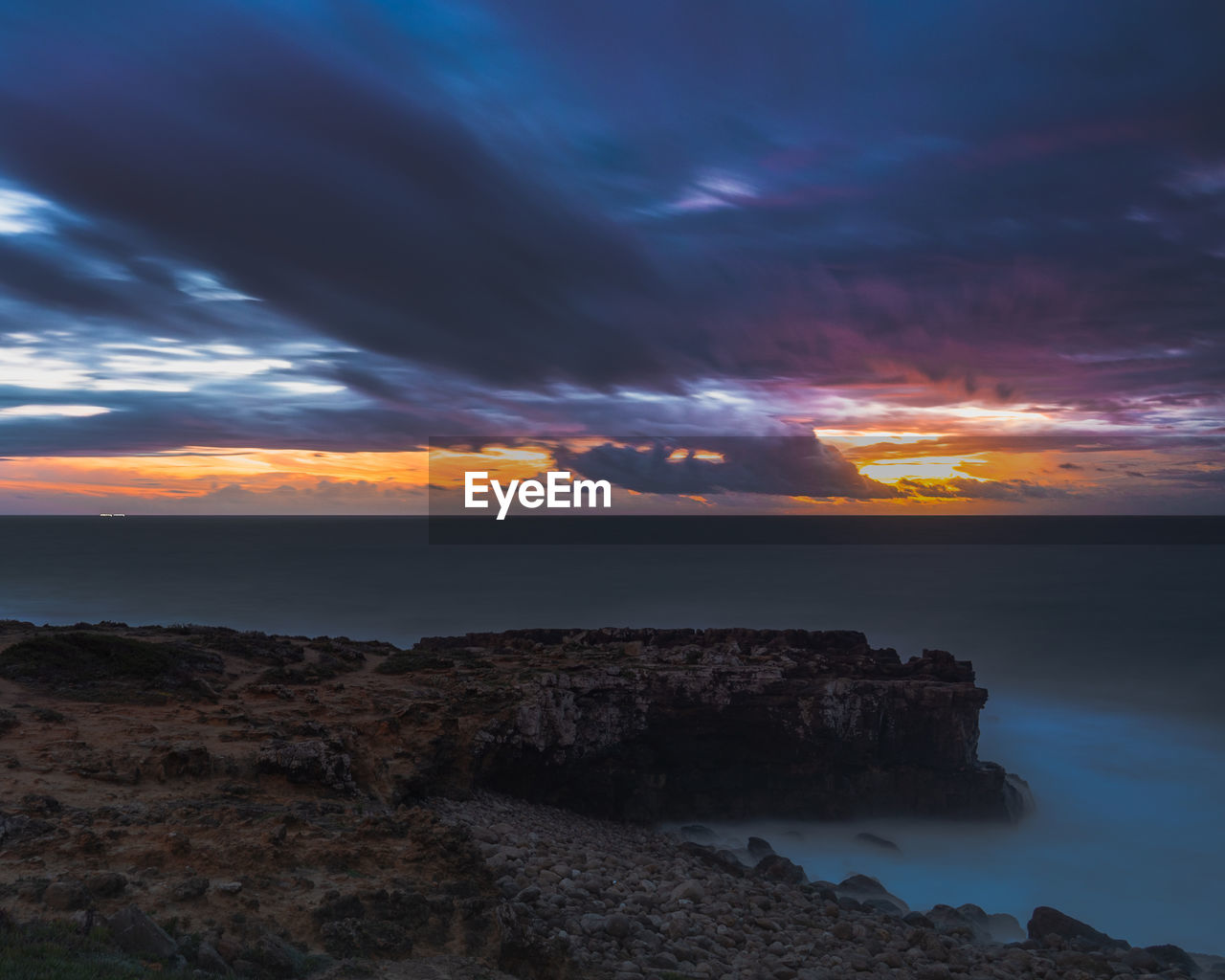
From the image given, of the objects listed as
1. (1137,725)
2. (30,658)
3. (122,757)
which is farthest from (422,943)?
(1137,725)

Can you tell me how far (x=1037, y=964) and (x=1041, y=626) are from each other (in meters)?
68.7

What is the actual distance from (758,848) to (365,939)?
64.0ft

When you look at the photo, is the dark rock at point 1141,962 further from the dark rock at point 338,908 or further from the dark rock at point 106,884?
the dark rock at point 106,884

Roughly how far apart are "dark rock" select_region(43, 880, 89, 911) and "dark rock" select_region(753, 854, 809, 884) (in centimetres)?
1942

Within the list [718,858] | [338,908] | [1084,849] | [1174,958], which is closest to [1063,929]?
[1174,958]

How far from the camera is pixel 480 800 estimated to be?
26594 mm

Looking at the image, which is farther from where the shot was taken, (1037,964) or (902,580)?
(902,580)

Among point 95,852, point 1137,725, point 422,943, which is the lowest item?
point 1137,725

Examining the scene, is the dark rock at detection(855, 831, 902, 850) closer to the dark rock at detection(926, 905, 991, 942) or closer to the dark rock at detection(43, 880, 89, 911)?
the dark rock at detection(926, 905, 991, 942)

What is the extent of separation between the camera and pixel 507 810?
26547mm

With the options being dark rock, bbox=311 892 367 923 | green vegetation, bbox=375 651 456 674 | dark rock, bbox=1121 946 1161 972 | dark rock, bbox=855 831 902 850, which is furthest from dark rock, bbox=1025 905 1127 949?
green vegetation, bbox=375 651 456 674

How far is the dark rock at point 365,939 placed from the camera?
13.7 m

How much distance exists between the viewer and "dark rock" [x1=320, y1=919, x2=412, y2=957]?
13.7 meters

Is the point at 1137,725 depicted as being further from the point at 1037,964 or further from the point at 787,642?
the point at 1037,964
